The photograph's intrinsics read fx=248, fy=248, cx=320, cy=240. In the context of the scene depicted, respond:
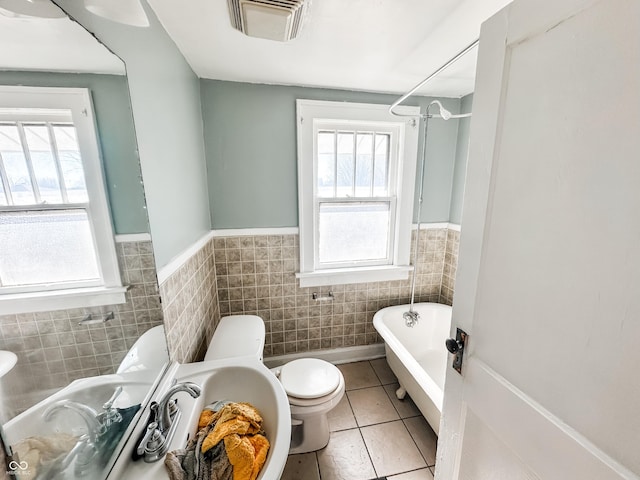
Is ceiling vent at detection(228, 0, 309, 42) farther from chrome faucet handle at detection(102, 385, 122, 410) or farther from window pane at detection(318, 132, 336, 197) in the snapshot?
chrome faucet handle at detection(102, 385, 122, 410)

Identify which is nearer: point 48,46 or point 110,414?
point 48,46

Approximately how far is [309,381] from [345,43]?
1.90 m

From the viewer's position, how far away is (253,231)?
1.95 m

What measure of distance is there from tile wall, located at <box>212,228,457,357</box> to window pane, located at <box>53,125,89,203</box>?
1.27 meters

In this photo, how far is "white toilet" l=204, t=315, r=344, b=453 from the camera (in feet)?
4.61

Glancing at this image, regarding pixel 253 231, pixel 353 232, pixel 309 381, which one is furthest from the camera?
pixel 353 232

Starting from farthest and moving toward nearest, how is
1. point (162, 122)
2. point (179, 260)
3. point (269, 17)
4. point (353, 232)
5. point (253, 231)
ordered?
1. point (353, 232)
2. point (253, 231)
3. point (179, 260)
4. point (162, 122)
5. point (269, 17)

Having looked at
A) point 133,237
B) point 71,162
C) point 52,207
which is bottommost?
point 133,237

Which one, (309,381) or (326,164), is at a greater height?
(326,164)

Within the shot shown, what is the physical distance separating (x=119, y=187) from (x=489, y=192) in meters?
1.13

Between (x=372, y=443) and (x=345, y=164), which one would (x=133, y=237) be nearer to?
(x=345, y=164)

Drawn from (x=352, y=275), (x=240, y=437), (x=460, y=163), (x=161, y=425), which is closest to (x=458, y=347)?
(x=240, y=437)

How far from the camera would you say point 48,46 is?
579 millimetres

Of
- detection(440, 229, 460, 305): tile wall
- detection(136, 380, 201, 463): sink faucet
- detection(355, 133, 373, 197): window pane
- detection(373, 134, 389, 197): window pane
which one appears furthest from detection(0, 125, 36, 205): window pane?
detection(440, 229, 460, 305): tile wall
